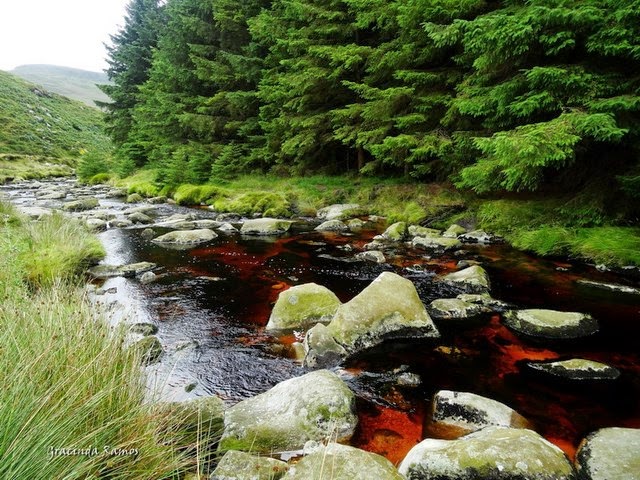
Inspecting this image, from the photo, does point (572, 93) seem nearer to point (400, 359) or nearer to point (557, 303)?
point (557, 303)

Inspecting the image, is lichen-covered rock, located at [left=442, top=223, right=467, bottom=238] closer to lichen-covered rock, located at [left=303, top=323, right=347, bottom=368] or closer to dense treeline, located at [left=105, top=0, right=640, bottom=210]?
dense treeline, located at [left=105, top=0, right=640, bottom=210]

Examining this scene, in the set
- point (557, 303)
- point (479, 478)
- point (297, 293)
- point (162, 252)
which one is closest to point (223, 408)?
point (479, 478)

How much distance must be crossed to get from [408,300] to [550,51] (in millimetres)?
6212

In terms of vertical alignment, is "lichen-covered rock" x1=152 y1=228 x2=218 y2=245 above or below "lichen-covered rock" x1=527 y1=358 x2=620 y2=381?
below

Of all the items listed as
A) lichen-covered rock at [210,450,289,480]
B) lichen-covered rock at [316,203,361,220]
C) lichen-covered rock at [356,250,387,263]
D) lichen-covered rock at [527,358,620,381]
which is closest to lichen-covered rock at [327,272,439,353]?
lichen-covered rock at [527,358,620,381]

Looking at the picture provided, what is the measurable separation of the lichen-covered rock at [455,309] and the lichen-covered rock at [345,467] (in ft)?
10.7

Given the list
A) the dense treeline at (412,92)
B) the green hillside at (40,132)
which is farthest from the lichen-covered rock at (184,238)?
the green hillside at (40,132)

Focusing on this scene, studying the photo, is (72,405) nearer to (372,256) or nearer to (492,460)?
(492,460)

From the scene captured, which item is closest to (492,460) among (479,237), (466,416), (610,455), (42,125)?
(466,416)

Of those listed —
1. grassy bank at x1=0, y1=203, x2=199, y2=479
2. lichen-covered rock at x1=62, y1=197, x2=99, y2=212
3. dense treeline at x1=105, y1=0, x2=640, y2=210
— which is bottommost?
lichen-covered rock at x1=62, y1=197, x2=99, y2=212

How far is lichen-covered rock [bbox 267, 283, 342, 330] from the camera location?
198 inches

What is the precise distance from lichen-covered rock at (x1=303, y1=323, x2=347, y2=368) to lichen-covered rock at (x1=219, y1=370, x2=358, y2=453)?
77 centimetres

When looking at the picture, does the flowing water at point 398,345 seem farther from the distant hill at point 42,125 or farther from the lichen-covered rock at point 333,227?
the distant hill at point 42,125

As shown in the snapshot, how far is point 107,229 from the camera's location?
1159cm
